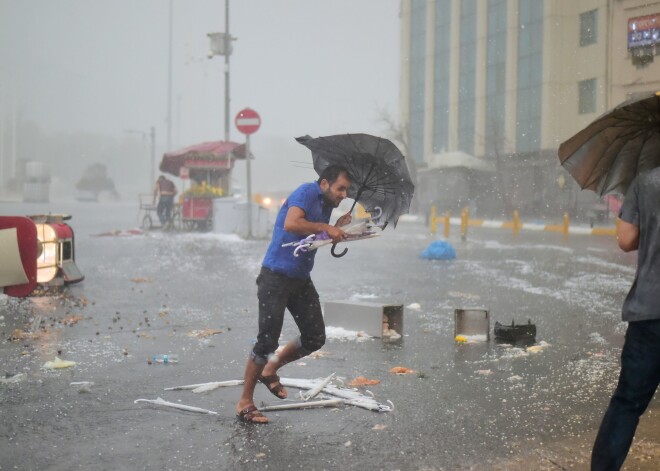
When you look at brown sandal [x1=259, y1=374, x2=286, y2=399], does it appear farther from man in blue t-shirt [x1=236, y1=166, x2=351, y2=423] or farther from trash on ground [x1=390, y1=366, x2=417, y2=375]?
trash on ground [x1=390, y1=366, x2=417, y2=375]

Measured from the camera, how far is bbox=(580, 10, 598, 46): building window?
131 ft

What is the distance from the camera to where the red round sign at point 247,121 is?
2120cm

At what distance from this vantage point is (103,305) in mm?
10000

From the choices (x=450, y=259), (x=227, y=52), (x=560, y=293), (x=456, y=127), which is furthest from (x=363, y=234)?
(x=456, y=127)

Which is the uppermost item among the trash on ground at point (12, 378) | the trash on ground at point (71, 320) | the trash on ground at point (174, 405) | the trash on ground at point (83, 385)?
the trash on ground at point (71, 320)

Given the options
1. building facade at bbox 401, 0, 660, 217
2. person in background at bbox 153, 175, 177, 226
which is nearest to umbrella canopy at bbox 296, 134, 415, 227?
person in background at bbox 153, 175, 177, 226

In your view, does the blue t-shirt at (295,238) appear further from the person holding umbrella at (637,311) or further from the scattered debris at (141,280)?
the scattered debris at (141,280)

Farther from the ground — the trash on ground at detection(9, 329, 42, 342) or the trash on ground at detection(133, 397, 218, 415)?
the trash on ground at detection(9, 329, 42, 342)

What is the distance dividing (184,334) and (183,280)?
4.89m

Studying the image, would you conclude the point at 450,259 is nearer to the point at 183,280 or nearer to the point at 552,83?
the point at 183,280

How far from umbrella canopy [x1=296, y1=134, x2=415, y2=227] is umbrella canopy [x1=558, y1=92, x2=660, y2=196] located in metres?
Result: 1.28

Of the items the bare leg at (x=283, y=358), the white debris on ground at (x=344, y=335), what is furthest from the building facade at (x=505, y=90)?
the bare leg at (x=283, y=358)

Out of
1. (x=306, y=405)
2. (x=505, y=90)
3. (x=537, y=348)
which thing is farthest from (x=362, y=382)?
(x=505, y=90)

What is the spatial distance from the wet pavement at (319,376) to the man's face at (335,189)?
146cm
